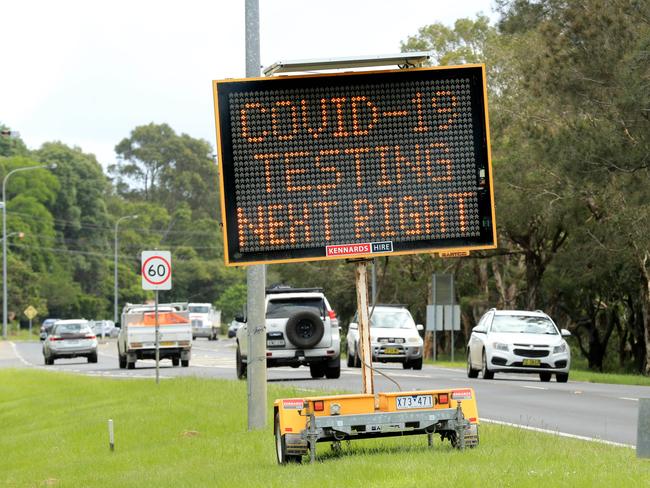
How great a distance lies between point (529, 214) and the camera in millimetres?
55094

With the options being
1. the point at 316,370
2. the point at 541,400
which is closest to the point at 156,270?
the point at 316,370

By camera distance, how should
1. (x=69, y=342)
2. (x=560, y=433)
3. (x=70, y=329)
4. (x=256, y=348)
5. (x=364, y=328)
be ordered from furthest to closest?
(x=70, y=329), (x=69, y=342), (x=256, y=348), (x=560, y=433), (x=364, y=328)

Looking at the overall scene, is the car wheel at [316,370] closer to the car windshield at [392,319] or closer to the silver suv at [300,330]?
the silver suv at [300,330]

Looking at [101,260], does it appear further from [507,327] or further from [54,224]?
[507,327]

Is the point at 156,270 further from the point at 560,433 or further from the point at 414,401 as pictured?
the point at 414,401

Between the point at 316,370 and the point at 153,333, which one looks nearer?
the point at 316,370

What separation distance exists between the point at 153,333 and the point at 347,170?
3252 centimetres

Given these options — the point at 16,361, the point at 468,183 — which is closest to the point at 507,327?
the point at 468,183

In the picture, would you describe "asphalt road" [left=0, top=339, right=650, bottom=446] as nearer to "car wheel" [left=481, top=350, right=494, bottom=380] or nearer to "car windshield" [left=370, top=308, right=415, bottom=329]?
"car wheel" [left=481, top=350, right=494, bottom=380]

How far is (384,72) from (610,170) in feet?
88.1

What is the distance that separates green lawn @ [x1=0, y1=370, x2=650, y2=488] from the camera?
11695 mm

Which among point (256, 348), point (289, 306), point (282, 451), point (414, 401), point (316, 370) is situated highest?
point (289, 306)

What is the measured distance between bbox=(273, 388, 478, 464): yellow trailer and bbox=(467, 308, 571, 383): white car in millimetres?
19256

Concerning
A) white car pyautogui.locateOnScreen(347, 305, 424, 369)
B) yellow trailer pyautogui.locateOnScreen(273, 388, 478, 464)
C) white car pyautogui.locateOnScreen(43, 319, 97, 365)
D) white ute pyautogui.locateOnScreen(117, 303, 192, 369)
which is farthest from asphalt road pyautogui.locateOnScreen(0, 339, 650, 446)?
white car pyautogui.locateOnScreen(43, 319, 97, 365)
